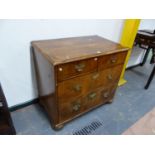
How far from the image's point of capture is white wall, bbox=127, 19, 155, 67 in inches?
86.9

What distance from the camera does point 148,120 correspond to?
2.56 ft

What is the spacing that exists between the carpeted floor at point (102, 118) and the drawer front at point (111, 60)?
2.12ft

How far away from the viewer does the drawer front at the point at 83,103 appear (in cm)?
125

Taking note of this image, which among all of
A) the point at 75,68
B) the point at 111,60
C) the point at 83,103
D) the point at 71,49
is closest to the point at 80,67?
the point at 75,68

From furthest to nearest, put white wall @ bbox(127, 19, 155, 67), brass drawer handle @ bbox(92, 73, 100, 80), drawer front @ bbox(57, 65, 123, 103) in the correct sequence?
white wall @ bbox(127, 19, 155, 67), brass drawer handle @ bbox(92, 73, 100, 80), drawer front @ bbox(57, 65, 123, 103)

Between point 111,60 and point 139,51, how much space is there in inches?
66.1

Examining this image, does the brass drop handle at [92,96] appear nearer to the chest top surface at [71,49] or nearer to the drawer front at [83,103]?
the drawer front at [83,103]

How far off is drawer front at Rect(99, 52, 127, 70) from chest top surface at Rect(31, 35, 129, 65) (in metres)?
0.05

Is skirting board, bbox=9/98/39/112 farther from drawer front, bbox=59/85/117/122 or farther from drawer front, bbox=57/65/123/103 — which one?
drawer front, bbox=57/65/123/103

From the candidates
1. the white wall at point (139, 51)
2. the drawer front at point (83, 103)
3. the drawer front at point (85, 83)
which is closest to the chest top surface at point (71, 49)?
the drawer front at point (85, 83)

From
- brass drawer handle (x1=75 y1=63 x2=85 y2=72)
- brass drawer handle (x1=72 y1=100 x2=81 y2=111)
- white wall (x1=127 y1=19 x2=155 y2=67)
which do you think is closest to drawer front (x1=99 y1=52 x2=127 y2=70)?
brass drawer handle (x1=75 y1=63 x2=85 y2=72)
